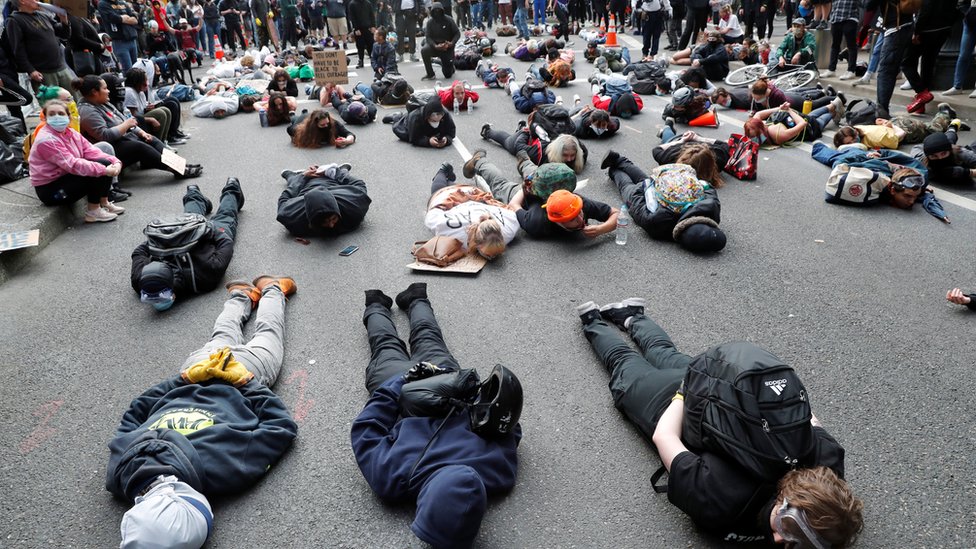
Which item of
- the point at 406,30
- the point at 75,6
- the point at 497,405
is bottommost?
the point at 497,405

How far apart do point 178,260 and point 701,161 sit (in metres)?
5.33

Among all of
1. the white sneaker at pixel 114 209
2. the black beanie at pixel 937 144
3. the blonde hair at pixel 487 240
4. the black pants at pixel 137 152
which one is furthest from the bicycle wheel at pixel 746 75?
the white sneaker at pixel 114 209

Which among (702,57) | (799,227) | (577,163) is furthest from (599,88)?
(799,227)

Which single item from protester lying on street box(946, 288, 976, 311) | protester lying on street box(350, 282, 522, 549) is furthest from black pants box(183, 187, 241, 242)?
protester lying on street box(946, 288, 976, 311)

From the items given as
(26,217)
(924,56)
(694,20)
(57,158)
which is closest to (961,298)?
(924,56)

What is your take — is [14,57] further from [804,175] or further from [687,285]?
[804,175]

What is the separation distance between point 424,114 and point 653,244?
4675 mm

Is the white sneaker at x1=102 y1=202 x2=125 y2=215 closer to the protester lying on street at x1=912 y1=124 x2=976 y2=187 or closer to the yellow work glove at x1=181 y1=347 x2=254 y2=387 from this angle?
the yellow work glove at x1=181 y1=347 x2=254 y2=387

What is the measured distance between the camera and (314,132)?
9719 millimetres

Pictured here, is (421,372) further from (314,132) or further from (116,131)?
(314,132)

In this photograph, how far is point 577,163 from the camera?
7805 millimetres

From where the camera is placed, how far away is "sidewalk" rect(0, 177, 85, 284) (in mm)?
6026

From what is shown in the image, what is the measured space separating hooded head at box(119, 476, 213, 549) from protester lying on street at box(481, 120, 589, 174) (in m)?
5.56

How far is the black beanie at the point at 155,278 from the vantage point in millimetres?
5047
